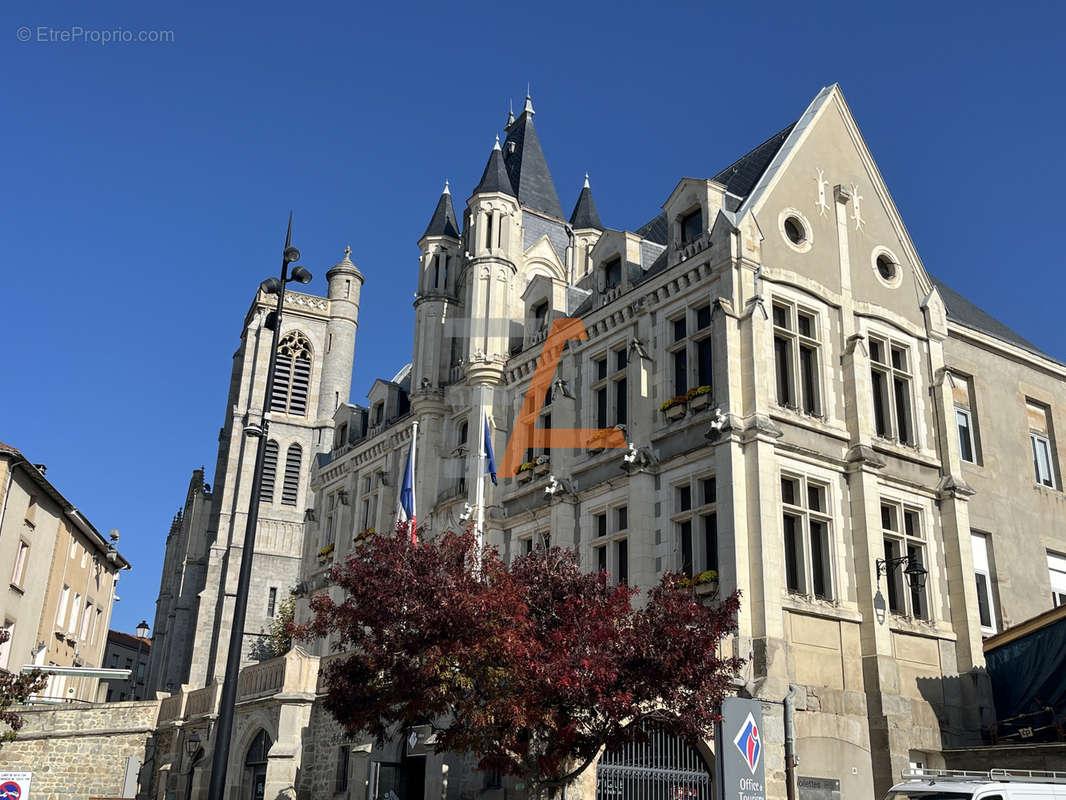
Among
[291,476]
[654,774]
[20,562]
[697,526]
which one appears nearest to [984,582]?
[697,526]

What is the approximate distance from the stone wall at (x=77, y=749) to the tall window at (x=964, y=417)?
30.4 metres

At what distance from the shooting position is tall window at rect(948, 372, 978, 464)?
27.6 metres

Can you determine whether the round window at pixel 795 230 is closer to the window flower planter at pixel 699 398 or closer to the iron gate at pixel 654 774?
the window flower planter at pixel 699 398

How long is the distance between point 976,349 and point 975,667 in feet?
31.0

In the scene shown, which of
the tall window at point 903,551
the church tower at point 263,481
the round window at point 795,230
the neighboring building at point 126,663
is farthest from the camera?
the neighboring building at point 126,663

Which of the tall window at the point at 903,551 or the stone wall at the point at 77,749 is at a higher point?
the tall window at the point at 903,551

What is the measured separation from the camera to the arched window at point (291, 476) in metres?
75.6

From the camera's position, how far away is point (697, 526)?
22.5 m

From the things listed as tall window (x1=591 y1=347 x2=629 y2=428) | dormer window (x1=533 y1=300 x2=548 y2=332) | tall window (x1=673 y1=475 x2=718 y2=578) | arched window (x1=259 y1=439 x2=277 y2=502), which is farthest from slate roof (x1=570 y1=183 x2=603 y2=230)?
arched window (x1=259 y1=439 x2=277 y2=502)

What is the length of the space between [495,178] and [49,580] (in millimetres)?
24603

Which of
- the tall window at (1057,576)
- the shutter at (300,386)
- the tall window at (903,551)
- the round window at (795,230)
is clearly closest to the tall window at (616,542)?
the tall window at (903,551)

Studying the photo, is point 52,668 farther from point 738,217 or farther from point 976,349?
point 976,349

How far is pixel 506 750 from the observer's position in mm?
16016

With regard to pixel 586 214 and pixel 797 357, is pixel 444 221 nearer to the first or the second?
pixel 586 214
